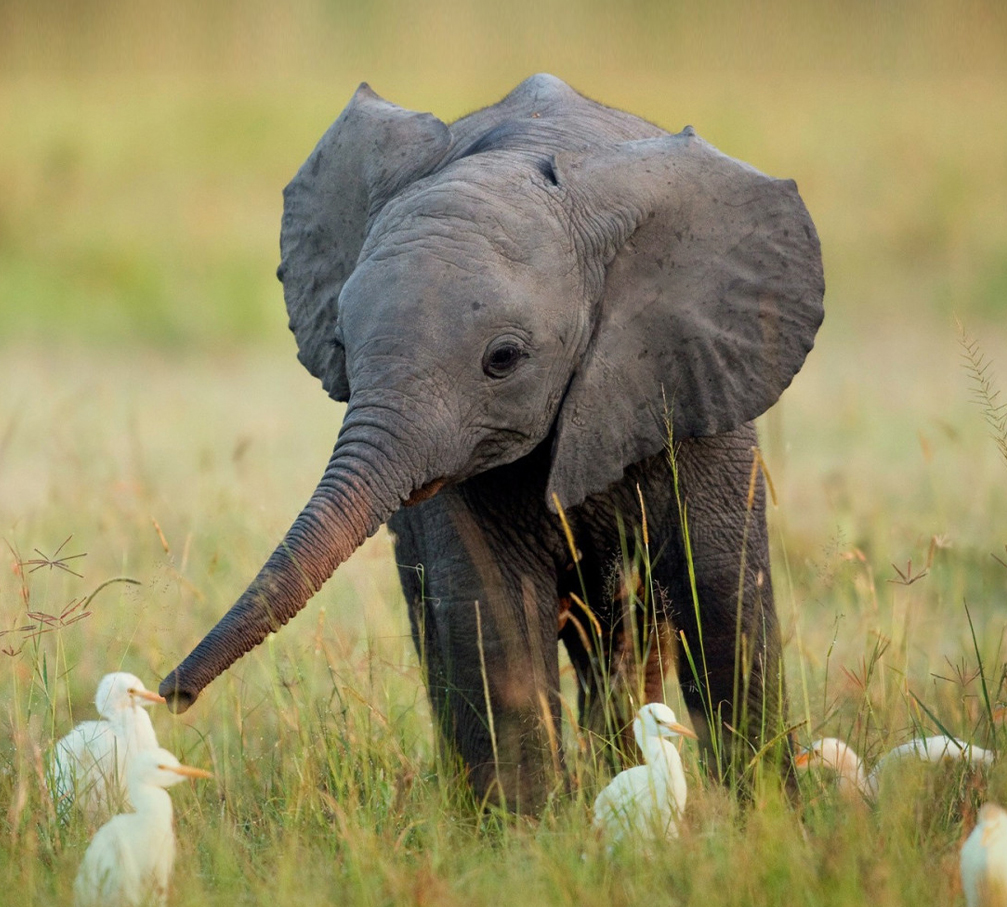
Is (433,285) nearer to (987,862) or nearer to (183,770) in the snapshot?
(183,770)

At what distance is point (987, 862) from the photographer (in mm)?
3629

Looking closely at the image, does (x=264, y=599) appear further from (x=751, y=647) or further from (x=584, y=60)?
(x=584, y=60)

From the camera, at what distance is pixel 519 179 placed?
4820 millimetres

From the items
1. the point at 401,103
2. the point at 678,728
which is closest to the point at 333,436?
the point at 678,728

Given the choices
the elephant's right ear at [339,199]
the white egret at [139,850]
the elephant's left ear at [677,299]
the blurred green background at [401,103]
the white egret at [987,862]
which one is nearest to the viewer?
the white egret at [987,862]

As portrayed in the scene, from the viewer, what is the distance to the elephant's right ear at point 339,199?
5.22 m

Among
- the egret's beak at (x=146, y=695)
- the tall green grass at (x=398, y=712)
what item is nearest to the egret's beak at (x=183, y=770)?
the tall green grass at (x=398, y=712)

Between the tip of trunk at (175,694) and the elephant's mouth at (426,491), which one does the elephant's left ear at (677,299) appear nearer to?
the elephant's mouth at (426,491)

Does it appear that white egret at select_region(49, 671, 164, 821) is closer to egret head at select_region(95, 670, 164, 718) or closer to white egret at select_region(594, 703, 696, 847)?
egret head at select_region(95, 670, 164, 718)

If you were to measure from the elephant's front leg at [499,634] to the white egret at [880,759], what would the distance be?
0.71 m

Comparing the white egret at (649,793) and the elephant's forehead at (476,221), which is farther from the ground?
the elephant's forehead at (476,221)

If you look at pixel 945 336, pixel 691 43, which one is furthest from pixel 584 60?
pixel 945 336

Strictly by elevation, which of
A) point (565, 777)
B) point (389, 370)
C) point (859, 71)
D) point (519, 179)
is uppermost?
point (859, 71)

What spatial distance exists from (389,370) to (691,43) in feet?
73.4
